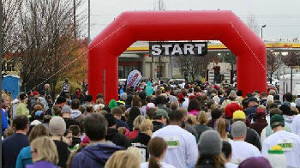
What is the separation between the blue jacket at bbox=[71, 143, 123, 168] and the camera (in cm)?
579

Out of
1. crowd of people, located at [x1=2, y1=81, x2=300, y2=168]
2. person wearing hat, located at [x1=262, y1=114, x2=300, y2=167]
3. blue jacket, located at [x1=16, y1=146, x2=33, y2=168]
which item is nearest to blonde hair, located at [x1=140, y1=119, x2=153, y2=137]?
crowd of people, located at [x1=2, y1=81, x2=300, y2=168]

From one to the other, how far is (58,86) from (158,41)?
13.5 metres

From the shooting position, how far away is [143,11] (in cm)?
2112

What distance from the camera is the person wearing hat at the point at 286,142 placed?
819 cm

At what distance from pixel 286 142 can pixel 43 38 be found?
1955 centimetres

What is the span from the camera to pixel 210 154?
18.2 feet

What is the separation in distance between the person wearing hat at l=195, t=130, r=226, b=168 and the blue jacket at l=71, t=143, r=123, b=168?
0.87m

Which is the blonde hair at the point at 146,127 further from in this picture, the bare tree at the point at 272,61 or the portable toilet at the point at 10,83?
the bare tree at the point at 272,61

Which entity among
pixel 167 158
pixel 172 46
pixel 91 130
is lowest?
pixel 167 158

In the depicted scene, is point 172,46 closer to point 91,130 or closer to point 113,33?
point 113,33

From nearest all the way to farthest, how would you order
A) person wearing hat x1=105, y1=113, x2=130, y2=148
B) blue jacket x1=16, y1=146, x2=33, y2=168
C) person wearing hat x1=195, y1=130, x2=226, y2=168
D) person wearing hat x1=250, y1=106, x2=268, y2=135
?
person wearing hat x1=195, y1=130, x2=226, y2=168 < blue jacket x1=16, y1=146, x2=33, y2=168 < person wearing hat x1=105, y1=113, x2=130, y2=148 < person wearing hat x1=250, y1=106, x2=268, y2=135

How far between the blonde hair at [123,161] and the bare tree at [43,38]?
20.4 m

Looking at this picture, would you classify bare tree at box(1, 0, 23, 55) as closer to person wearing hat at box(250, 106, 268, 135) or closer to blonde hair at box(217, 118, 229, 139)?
person wearing hat at box(250, 106, 268, 135)

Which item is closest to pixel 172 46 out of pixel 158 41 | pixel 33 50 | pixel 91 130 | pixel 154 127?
pixel 158 41
